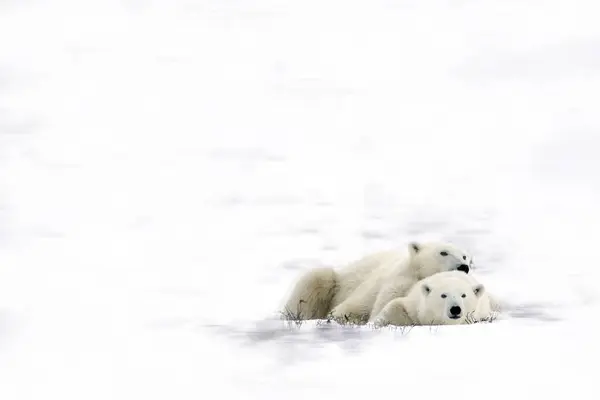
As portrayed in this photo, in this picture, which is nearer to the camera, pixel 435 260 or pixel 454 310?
pixel 454 310

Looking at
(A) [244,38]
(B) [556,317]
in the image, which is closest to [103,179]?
(B) [556,317]

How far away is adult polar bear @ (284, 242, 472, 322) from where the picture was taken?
9922 mm

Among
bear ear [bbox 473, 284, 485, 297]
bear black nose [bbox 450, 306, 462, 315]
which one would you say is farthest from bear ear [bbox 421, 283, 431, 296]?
bear ear [bbox 473, 284, 485, 297]

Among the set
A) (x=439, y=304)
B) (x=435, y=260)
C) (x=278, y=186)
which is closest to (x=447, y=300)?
(x=439, y=304)

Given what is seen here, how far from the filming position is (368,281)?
10508 millimetres

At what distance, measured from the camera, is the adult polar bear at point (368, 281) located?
9922 mm

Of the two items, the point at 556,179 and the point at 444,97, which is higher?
the point at 444,97

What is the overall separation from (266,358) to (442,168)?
24.8 meters

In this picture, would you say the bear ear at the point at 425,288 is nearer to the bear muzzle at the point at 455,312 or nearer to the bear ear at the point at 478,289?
the bear muzzle at the point at 455,312

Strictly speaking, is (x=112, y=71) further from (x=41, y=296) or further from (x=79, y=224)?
(x=41, y=296)

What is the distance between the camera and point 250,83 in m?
52.2

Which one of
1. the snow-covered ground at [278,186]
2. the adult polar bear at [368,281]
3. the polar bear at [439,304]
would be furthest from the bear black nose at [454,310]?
the adult polar bear at [368,281]

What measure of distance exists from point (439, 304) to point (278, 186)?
19571mm

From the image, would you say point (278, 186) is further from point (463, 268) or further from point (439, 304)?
point (439, 304)
